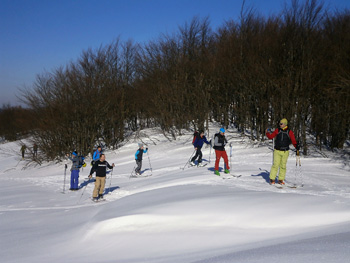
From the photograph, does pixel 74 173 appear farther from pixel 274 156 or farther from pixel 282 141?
pixel 282 141

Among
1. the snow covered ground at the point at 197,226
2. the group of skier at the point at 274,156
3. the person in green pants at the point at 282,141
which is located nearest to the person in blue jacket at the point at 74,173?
the group of skier at the point at 274,156

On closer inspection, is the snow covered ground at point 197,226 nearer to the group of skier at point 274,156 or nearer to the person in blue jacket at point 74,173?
the group of skier at point 274,156

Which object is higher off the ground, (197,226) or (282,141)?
(282,141)

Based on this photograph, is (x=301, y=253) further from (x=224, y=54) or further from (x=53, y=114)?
(x=53, y=114)

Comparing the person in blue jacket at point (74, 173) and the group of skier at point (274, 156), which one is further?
the person in blue jacket at point (74, 173)

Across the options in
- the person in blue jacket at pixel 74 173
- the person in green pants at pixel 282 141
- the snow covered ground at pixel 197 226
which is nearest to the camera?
the snow covered ground at pixel 197 226

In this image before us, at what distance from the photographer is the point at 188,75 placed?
2873cm

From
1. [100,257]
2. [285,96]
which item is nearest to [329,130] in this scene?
[285,96]

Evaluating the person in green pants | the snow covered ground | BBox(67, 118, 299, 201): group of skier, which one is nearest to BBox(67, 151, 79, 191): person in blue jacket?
BBox(67, 118, 299, 201): group of skier

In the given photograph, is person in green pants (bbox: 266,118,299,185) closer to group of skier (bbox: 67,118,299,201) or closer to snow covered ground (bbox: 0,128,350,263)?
group of skier (bbox: 67,118,299,201)

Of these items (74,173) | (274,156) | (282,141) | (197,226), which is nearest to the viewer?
(197,226)

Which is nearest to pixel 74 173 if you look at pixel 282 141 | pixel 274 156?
pixel 274 156

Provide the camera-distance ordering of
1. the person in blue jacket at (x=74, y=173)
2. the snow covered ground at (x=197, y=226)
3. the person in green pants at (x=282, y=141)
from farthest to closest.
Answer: the person in blue jacket at (x=74, y=173), the person in green pants at (x=282, y=141), the snow covered ground at (x=197, y=226)

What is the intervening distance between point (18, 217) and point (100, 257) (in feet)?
15.5
